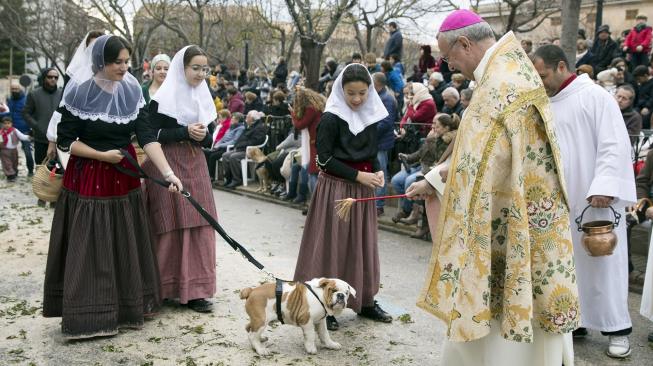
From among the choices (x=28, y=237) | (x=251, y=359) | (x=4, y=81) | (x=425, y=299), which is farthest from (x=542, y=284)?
(x=4, y=81)

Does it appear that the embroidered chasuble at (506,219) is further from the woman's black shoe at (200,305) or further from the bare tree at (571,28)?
the bare tree at (571,28)

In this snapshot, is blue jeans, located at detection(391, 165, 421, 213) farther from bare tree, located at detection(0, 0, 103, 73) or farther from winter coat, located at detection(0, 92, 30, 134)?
bare tree, located at detection(0, 0, 103, 73)

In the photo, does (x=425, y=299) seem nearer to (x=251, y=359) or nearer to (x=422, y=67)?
(x=251, y=359)

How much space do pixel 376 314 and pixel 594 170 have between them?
6.63 ft

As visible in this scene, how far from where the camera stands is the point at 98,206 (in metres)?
5.07

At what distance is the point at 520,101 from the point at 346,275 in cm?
263

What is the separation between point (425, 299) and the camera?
11.0 ft

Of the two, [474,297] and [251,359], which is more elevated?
[474,297]

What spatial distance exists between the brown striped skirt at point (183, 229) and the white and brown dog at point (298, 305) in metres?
1.05

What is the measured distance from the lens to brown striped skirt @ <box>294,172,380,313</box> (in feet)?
17.5

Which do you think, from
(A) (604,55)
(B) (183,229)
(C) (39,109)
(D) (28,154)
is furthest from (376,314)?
(D) (28,154)

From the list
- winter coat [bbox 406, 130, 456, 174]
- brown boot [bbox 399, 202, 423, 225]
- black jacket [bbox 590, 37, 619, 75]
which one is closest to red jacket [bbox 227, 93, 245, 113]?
brown boot [bbox 399, 202, 423, 225]

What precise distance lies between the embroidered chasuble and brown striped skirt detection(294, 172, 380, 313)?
2084 millimetres

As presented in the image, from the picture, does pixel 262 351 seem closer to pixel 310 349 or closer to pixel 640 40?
pixel 310 349
